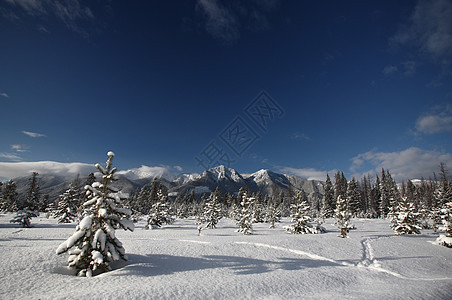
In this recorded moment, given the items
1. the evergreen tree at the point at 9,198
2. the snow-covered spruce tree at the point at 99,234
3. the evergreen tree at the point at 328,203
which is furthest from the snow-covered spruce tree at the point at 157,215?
the evergreen tree at the point at 328,203

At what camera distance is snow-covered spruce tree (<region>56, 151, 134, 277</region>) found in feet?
24.9

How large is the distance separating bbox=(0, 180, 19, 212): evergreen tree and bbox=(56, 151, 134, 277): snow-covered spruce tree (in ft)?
204

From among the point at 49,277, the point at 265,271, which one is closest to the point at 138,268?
the point at 49,277

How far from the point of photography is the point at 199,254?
9.99m

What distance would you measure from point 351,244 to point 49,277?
16.6 m

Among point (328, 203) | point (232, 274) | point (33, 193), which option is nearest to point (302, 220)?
point (232, 274)

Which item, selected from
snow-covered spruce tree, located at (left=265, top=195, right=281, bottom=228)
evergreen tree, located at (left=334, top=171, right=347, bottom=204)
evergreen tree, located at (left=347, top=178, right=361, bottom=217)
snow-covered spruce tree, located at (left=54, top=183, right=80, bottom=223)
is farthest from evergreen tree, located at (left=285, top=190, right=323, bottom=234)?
evergreen tree, located at (left=334, top=171, right=347, bottom=204)

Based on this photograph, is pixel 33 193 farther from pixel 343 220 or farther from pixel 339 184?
pixel 339 184

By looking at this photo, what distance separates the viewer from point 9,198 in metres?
51.7

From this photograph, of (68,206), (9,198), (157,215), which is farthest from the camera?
(9,198)

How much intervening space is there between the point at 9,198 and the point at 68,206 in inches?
1279

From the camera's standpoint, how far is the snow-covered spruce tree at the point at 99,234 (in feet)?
24.9

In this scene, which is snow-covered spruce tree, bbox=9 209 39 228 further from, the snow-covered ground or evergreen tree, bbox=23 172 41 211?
evergreen tree, bbox=23 172 41 211

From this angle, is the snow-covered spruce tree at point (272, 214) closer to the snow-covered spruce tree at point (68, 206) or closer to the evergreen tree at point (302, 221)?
the evergreen tree at point (302, 221)
